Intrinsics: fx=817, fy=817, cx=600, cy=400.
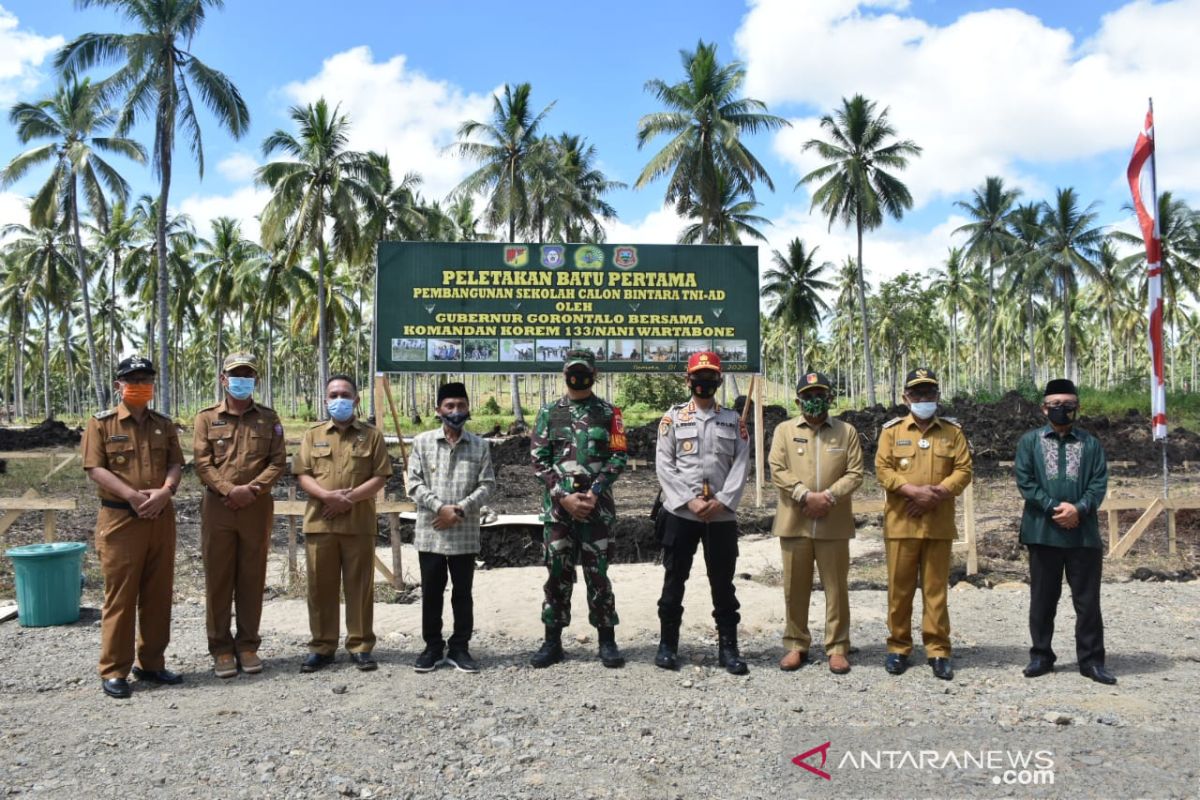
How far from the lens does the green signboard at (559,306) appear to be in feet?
37.4

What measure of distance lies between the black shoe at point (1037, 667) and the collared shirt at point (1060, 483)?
0.65 metres

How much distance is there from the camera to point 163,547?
4.65 m

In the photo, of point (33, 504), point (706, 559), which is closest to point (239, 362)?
point (706, 559)

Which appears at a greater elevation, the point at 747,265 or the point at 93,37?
the point at 93,37

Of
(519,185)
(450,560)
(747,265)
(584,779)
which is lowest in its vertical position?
(584,779)

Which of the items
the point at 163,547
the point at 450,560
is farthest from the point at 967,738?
the point at 163,547

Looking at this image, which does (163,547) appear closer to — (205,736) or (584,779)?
(205,736)

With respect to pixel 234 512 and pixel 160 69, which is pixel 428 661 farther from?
pixel 160 69

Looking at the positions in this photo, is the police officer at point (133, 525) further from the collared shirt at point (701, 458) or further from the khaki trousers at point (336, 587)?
the collared shirt at point (701, 458)

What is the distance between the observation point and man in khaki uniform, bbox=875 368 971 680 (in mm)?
4613

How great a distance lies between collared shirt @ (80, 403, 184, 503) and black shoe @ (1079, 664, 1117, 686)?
5.15 m

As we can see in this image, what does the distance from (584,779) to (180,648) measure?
133 inches

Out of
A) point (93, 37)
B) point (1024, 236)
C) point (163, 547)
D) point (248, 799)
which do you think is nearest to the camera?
point (248, 799)

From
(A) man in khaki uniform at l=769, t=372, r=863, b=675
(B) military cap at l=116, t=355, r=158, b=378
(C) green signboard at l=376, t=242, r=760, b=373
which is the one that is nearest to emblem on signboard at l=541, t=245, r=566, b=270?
(C) green signboard at l=376, t=242, r=760, b=373
